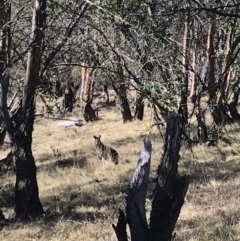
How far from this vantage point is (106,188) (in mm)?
12961

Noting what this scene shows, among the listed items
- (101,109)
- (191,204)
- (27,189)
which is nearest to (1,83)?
(27,189)

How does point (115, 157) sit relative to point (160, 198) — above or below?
below

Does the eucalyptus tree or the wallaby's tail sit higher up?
the eucalyptus tree

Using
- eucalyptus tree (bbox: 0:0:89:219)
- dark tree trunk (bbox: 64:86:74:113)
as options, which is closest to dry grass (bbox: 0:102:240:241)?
eucalyptus tree (bbox: 0:0:89:219)

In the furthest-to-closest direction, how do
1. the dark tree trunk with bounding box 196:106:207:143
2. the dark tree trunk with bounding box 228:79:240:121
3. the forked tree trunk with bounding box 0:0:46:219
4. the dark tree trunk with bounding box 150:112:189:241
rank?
the dark tree trunk with bounding box 228:79:240:121
the dark tree trunk with bounding box 196:106:207:143
the forked tree trunk with bounding box 0:0:46:219
the dark tree trunk with bounding box 150:112:189:241

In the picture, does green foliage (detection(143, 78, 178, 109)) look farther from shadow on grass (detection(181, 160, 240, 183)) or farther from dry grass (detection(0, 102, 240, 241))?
shadow on grass (detection(181, 160, 240, 183))

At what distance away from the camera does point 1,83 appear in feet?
31.7

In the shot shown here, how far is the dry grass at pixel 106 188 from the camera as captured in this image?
28.1 feet

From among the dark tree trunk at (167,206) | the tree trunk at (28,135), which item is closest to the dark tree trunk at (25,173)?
the tree trunk at (28,135)

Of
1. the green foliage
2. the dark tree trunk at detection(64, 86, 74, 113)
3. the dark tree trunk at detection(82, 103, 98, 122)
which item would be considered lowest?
the dark tree trunk at detection(82, 103, 98, 122)

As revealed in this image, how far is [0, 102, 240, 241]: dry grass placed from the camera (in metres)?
8.58

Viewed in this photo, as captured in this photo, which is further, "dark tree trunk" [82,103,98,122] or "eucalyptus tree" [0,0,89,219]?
"dark tree trunk" [82,103,98,122]

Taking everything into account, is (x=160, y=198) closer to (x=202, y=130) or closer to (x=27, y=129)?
(x=27, y=129)

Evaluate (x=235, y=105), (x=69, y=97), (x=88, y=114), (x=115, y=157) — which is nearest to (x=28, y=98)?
(x=115, y=157)
